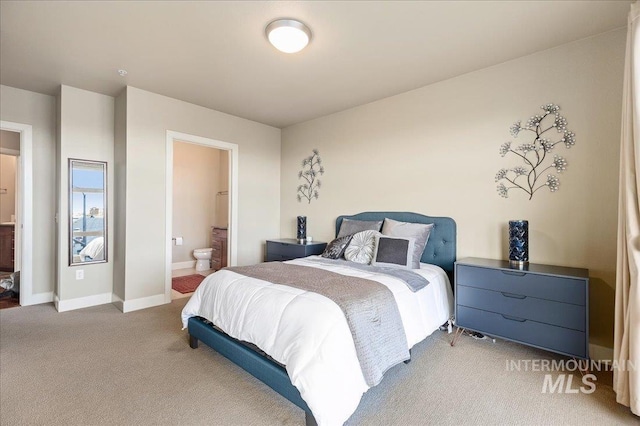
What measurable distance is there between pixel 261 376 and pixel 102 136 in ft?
11.6

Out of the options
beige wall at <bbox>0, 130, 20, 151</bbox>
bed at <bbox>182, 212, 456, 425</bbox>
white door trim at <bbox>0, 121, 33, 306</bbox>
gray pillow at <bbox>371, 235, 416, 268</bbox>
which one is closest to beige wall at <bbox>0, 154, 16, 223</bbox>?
beige wall at <bbox>0, 130, 20, 151</bbox>

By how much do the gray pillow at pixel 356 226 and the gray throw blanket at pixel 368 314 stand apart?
125 cm

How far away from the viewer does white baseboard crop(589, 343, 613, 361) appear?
229 centimetres

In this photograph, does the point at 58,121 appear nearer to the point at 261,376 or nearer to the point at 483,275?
the point at 261,376

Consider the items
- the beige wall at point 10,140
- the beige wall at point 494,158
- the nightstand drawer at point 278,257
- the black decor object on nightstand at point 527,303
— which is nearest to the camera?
the black decor object on nightstand at point 527,303

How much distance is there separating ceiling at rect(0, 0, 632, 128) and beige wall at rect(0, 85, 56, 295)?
0.19 m

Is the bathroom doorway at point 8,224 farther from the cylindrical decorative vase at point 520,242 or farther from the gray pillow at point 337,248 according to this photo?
the cylindrical decorative vase at point 520,242

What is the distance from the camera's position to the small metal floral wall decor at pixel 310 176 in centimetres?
446

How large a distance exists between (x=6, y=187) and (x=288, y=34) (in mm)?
6721

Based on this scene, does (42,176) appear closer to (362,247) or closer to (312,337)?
(362,247)

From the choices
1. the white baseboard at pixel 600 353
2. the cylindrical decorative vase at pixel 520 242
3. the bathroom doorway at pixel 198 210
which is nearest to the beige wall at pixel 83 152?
the bathroom doorway at pixel 198 210

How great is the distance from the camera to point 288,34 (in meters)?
2.25

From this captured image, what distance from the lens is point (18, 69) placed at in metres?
3.00

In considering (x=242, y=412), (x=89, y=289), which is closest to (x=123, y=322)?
(x=89, y=289)
